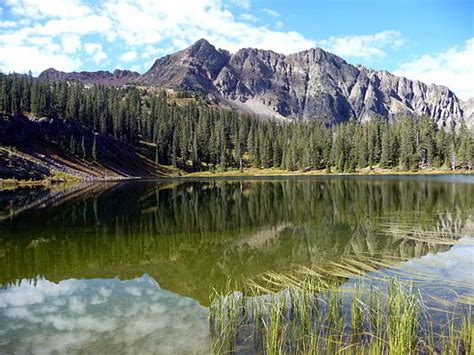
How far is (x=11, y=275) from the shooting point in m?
20.2

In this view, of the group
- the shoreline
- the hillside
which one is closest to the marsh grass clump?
the shoreline

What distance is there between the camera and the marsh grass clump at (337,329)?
388 inches

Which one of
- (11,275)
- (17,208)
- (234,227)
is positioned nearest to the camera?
(11,275)

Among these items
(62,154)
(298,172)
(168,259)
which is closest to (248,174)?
(298,172)

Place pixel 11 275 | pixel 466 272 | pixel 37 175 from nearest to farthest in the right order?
1. pixel 466 272
2. pixel 11 275
3. pixel 37 175

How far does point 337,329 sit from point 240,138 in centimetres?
18154

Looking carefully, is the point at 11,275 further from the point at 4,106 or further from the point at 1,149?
the point at 4,106

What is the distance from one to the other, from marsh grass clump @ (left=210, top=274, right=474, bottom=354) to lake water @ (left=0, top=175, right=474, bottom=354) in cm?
110

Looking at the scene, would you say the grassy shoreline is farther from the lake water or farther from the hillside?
the lake water

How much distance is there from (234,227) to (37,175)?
97.5 meters

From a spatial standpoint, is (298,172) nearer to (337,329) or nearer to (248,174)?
(248,174)

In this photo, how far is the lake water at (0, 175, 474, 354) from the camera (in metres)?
13.0

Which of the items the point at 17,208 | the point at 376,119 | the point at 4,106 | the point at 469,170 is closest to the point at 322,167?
the point at 376,119

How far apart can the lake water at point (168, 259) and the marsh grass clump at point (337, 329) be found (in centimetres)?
110
